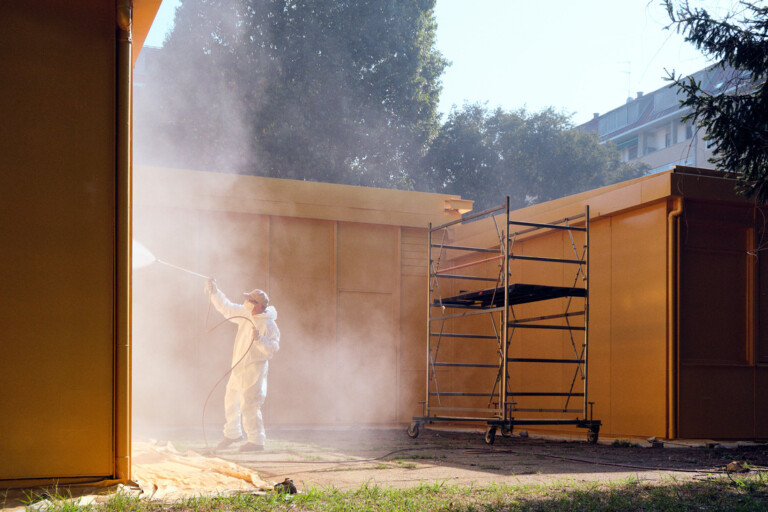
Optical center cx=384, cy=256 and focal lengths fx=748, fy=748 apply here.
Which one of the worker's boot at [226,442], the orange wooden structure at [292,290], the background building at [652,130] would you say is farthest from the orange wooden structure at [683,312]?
the background building at [652,130]

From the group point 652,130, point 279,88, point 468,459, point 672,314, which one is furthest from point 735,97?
point 652,130

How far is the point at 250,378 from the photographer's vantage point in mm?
7875

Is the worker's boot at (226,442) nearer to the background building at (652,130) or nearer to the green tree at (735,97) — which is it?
the green tree at (735,97)

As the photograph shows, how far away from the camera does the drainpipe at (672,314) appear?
27.2ft

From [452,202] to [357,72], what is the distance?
10.9 metres

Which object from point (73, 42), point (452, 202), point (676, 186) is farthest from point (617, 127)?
point (73, 42)

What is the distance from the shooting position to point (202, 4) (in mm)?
21531

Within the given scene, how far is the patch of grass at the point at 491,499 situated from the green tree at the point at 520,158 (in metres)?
20.3

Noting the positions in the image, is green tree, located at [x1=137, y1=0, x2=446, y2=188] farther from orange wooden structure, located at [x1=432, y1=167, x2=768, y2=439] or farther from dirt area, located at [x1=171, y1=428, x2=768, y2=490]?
orange wooden structure, located at [x1=432, y1=167, x2=768, y2=439]

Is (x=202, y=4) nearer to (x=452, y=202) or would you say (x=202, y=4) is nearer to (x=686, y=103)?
(x=452, y=202)

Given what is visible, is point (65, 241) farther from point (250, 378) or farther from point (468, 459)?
point (468, 459)

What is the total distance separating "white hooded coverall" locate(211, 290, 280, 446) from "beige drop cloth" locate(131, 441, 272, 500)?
3.51 ft

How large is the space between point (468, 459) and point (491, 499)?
8.19ft

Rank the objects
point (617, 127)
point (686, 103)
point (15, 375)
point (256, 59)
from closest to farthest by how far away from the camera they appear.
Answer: point (15, 375)
point (686, 103)
point (256, 59)
point (617, 127)
